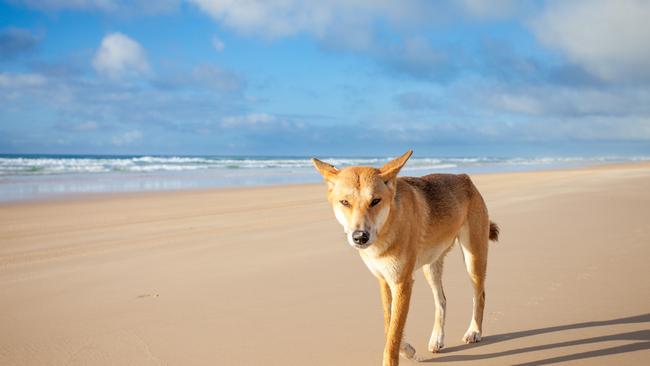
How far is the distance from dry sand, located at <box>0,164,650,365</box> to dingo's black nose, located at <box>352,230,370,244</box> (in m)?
1.31

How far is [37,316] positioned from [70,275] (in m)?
1.56

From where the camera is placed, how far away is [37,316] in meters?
4.99

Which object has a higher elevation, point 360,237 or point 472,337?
point 360,237

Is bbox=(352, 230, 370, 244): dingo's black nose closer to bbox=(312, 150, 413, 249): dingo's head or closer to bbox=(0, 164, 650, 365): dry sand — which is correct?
bbox=(312, 150, 413, 249): dingo's head

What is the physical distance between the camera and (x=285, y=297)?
553 cm

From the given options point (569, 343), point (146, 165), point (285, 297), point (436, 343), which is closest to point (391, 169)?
point (436, 343)

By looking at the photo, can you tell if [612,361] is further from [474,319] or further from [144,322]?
[144,322]

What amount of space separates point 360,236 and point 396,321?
863 millimetres

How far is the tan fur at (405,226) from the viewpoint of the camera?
11.5 ft

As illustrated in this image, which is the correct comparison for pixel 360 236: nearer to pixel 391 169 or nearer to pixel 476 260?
pixel 391 169

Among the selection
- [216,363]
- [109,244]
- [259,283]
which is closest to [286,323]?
[216,363]

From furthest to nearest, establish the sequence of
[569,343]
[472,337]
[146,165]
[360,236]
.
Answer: [146,165] → [472,337] → [569,343] → [360,236]

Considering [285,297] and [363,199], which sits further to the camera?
[285,297]

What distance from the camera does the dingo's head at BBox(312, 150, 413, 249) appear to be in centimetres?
330
